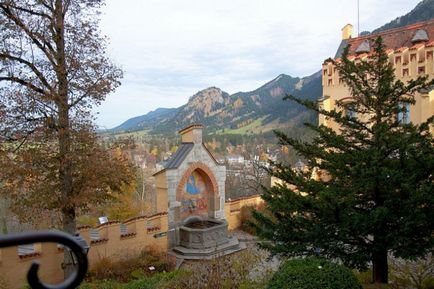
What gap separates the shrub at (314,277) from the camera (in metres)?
6.38

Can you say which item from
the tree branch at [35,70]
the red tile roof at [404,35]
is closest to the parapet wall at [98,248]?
the tree branch at [35,70]

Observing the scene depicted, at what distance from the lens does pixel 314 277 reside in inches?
254

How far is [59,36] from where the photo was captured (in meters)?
10.0

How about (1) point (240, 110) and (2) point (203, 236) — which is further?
(1) point (240, 110)

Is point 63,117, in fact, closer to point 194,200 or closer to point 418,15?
point 194,200

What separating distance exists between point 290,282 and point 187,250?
34.5ft

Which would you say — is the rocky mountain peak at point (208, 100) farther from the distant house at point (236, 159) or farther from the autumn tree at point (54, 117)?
the autumn tree at point (54, 117)

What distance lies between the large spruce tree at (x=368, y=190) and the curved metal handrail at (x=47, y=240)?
6459mm

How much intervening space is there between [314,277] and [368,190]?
2.42m

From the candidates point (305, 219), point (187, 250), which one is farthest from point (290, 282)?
point (187, 250)

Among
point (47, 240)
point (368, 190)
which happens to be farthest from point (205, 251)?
point (47, 240)

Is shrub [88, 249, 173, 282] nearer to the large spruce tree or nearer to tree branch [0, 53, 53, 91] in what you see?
the large spruce tree

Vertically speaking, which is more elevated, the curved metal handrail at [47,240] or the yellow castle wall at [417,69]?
the yellow castle wall at [417,69]

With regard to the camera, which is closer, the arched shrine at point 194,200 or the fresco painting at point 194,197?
the arched shrine at point 194,200
